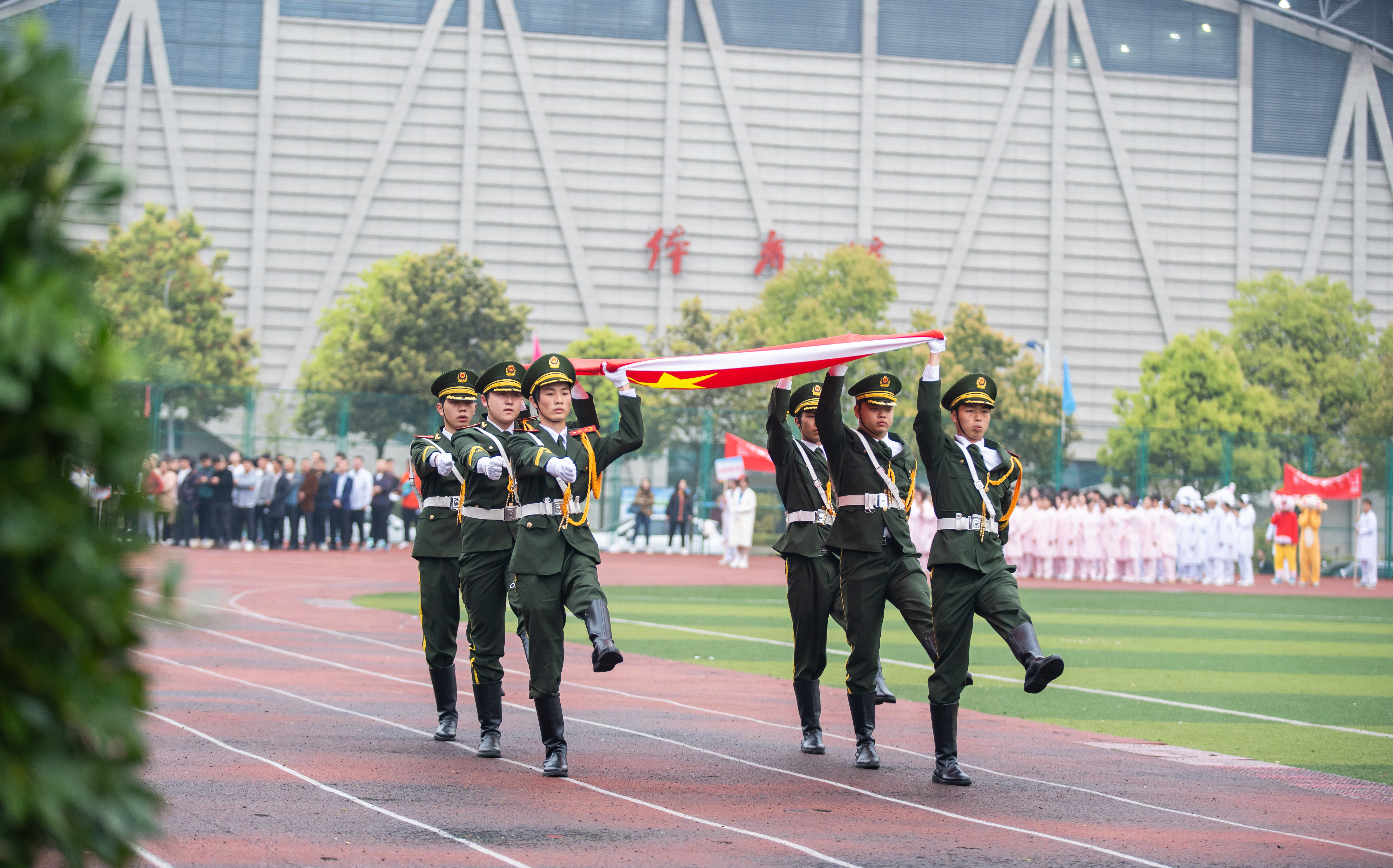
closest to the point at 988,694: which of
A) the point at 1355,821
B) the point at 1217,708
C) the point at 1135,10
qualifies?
the point at 1217,708

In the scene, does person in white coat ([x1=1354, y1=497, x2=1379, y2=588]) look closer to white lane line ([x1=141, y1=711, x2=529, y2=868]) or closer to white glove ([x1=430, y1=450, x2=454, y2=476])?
white glove ([x1=430, y1=450, x2=454, y2=476])

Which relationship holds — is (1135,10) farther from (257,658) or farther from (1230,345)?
(257,658)

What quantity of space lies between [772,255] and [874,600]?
54369 millimetres

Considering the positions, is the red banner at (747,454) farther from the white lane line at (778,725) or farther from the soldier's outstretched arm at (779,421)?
the soldier's outstretched arm at (779,421)

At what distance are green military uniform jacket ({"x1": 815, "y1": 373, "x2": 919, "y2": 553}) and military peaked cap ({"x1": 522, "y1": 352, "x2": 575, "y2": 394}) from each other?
1462mm

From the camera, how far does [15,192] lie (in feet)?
6.78

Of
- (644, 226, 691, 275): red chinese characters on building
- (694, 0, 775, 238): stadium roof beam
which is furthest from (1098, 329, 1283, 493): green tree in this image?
(644, 226, 691, 275): red chinese characters on building

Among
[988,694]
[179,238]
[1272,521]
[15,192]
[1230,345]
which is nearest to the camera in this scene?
[15,192]

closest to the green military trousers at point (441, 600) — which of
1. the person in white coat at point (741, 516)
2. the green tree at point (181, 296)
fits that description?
the person in white coat at point (741, 516)

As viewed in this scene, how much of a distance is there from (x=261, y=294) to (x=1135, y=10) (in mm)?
43117

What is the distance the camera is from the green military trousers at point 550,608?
23.5ft

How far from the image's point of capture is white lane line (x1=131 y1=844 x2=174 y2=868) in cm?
499

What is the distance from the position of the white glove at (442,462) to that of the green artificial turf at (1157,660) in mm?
3448

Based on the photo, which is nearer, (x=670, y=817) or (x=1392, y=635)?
(x=670, y=817)
